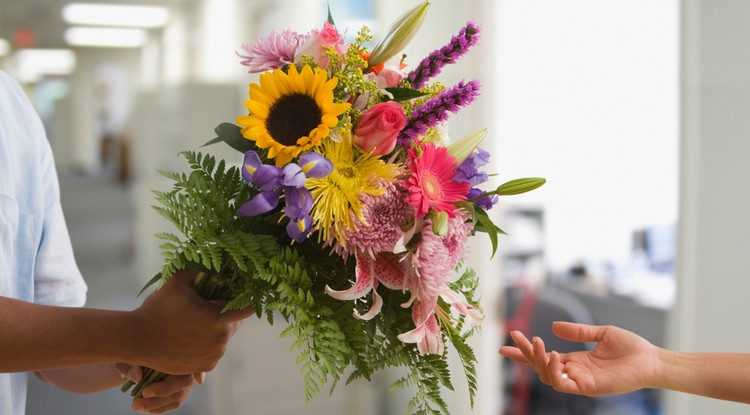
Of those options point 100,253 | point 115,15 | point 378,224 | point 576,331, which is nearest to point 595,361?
point 576,331

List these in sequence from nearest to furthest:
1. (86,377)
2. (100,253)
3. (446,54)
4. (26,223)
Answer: (446,54)
(26,223)
(86,377)
(100,253)

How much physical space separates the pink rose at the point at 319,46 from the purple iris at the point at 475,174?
0.73 feet

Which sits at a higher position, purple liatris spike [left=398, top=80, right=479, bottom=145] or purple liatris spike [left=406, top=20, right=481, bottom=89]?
purple liatris spike [left=406, top=20, right=481, bottom=89]

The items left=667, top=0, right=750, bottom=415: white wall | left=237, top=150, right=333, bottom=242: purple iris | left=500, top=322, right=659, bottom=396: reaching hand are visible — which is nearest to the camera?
left=237, top=150, right=333, bottom=242: purple iris

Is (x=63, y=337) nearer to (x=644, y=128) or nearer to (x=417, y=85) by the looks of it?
(x=417, y=85)

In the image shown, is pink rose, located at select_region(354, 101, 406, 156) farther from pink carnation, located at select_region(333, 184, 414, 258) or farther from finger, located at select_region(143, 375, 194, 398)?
finger, located at select_region(143, 375, 194, 398)

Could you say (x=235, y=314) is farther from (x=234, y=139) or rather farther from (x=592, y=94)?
(x=592, y=94)

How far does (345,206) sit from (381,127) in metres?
0.10

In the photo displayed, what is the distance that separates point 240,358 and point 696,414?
2.05m

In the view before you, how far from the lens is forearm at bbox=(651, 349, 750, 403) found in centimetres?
103

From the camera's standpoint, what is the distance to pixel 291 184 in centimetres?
77

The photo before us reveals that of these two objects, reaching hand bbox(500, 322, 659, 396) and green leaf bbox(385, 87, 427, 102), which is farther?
reaching hand bbox(500, 322, 659, 396)

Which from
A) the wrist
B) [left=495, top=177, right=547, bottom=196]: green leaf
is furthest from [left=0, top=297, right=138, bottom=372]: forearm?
the wrist

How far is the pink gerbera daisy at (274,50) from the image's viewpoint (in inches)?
34.6
